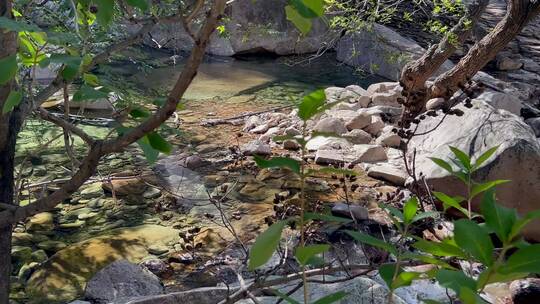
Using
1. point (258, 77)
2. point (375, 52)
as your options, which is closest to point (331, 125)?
point (375, 52)

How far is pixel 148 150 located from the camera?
101 centimetres

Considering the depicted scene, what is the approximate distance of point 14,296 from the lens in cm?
315

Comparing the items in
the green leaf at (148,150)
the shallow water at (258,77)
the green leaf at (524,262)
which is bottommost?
the shallow water at (258,77)

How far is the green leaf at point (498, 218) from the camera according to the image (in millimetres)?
629

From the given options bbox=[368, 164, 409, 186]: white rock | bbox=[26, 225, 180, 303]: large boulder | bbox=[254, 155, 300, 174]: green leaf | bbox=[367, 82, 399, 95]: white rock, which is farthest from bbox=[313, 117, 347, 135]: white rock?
bbox=[254, 155, 300, 174]: green leaf

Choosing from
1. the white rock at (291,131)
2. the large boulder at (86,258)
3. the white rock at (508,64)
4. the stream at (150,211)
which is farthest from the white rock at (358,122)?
the white rock at (508,64)

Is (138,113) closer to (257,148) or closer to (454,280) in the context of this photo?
(454,280)

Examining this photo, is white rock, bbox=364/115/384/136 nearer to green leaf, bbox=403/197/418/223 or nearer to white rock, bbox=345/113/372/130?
white rock, bbox=345/113/372/130

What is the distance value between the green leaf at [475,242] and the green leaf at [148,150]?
0.52 m

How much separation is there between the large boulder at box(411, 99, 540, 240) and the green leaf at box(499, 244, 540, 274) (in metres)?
3.04

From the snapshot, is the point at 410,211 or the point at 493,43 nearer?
the point at 410,211

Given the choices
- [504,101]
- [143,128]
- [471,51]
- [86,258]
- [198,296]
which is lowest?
[86,258]

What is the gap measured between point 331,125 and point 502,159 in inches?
72.3

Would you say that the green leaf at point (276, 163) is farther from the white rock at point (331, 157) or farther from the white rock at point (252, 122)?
the white rock at point (252, 122)
